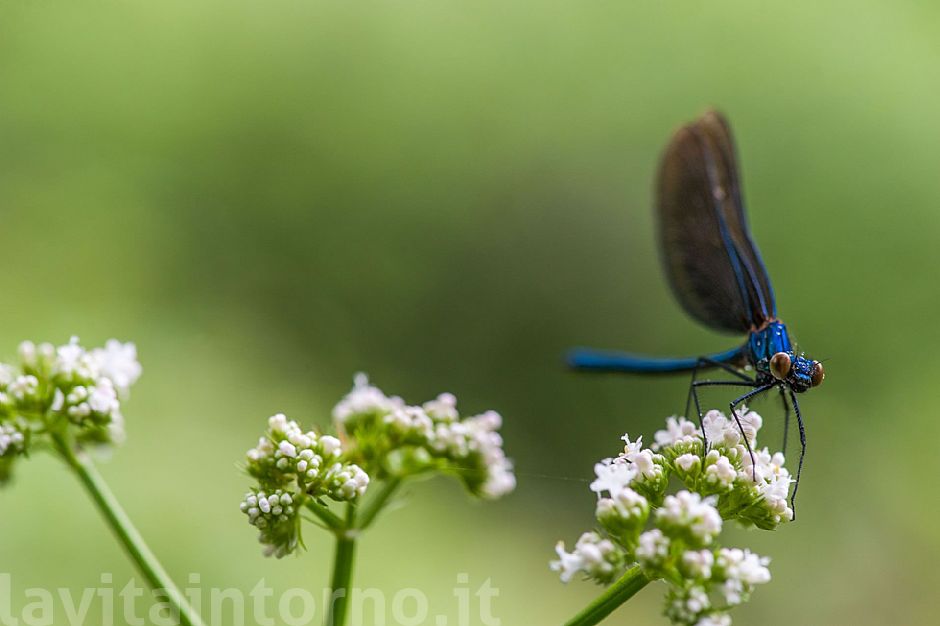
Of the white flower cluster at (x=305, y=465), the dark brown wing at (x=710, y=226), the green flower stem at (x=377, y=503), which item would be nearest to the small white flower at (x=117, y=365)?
the white flower cluster at (x=305, y=465)

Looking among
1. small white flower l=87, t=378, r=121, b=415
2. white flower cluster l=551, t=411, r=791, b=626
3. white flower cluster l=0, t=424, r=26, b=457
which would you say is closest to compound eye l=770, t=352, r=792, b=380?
white flower cluster l=551, t=411, r=791, b=626

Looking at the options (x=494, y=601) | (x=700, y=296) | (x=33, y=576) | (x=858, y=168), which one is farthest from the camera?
(x=858, y=168)

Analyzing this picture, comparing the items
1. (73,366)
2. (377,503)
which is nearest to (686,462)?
(377,503)

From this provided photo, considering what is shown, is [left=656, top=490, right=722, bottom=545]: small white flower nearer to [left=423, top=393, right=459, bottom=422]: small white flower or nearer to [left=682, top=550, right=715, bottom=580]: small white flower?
[left=682, top=550, right=715, bottom=580]: small white flower

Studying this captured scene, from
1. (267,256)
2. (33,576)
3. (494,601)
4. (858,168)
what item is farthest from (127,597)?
A: (858,168)

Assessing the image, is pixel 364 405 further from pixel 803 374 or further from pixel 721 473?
pixel 803 374

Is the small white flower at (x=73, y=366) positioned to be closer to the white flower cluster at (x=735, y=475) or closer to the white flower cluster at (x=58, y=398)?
the white flower cluster at (x=58, y=398)

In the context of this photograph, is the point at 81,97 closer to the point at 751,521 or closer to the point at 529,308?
the point at 529,308
